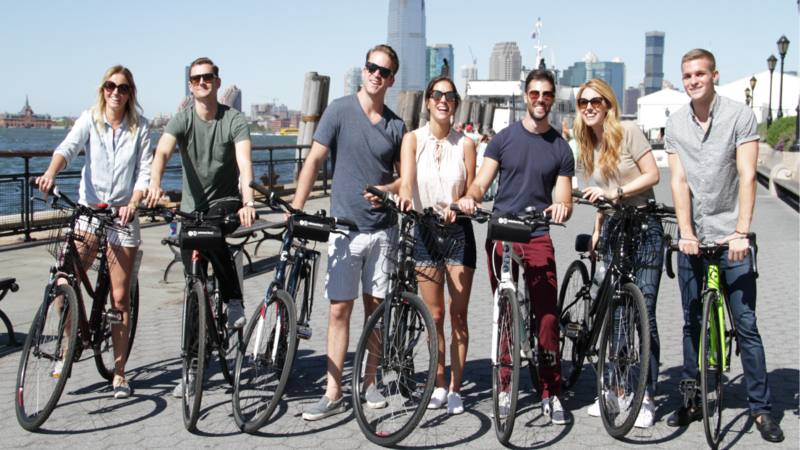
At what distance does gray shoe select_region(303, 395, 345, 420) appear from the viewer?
4234mm

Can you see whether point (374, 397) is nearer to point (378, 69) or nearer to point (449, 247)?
point (449, 247)

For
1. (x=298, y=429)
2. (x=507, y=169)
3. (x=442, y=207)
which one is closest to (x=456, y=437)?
(x=298, y=429)

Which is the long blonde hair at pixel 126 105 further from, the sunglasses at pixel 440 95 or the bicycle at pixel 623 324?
the bicycle at pixel 623 324

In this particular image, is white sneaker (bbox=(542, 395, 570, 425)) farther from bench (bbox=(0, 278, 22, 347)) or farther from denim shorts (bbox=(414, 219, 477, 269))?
bench (bbox=(0, 278, 22, 347))

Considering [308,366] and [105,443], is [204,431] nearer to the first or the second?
[105,443]

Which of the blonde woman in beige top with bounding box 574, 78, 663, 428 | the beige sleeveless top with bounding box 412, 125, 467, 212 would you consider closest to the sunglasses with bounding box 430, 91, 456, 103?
the beige sleeveless top with bounding box 412, 125, 467, 212

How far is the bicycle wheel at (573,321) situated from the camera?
467cm

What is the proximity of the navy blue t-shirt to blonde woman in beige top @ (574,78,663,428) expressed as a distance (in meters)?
0.23

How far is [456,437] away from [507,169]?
1584 mm

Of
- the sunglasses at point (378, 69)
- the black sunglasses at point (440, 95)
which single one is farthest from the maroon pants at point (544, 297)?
the sunglasses at point (378, 69)

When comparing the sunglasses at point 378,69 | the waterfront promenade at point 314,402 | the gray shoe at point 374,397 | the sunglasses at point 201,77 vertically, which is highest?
the sunglasses at point 378,69

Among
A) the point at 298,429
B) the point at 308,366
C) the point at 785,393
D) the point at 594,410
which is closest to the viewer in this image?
the point at 298,429

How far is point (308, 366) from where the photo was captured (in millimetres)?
5328

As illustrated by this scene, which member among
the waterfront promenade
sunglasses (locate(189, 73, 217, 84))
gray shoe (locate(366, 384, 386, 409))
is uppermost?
sunglasses (locate(189, 73, 217, 84))
